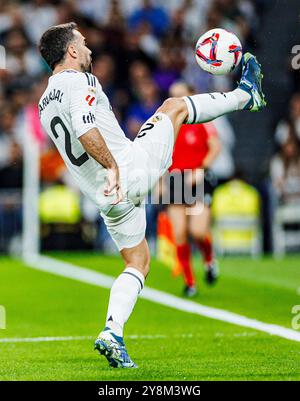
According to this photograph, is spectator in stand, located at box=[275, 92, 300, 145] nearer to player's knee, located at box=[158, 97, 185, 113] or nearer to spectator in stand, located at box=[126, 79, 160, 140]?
spectator in stand, located at box=[126, 79, 160, 140]

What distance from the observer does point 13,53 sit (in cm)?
1883

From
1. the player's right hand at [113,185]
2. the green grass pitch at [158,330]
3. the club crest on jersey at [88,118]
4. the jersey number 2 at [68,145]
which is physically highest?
the club crest on jersey at [88,118]

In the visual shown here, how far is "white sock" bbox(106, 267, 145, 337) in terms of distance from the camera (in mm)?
6922

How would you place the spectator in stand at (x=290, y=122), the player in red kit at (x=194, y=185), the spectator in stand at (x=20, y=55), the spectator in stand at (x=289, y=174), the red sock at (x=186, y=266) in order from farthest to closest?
the spectator in stand at (x=20, y=55) → the spectator in stand at (x=290, y=122) → the spectator in stand at (x=289, y=174) → the player in red kit at (x=194, y=185) → the red sock at (x=186, y=266)

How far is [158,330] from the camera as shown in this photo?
30.3 feet

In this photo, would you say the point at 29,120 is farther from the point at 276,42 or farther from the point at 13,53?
the point at 276,42

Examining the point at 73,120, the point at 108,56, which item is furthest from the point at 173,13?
the point at 73,120

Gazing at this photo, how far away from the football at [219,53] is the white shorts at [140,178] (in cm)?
92

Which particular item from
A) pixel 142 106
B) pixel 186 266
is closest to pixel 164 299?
pixel 186 266

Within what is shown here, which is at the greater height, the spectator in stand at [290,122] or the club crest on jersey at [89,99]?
the spectator in stand at [290,122]

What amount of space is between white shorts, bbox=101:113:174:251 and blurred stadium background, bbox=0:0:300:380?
207 inches

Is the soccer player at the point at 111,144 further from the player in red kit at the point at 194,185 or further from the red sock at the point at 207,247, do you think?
the red sock at the point at 207,247

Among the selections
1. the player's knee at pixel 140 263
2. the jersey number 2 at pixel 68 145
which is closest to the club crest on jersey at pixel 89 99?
the jersey number 2 at pixel 68 145

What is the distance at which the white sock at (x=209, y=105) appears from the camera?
24.8ft
